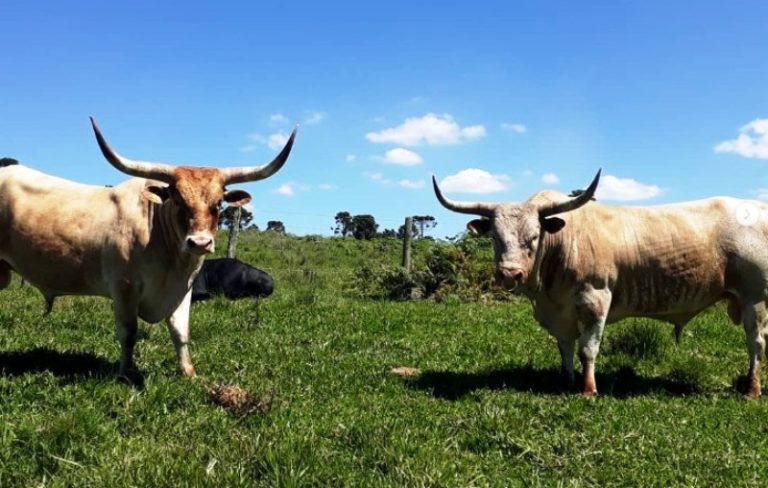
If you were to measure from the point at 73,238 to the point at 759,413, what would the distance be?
22.1ft

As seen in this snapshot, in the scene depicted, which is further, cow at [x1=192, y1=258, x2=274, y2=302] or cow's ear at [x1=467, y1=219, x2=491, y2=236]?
cow at [x1=192, y1=258, x2=274, y2=302]

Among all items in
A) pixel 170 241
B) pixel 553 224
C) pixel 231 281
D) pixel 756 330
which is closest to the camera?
pixel 170 241

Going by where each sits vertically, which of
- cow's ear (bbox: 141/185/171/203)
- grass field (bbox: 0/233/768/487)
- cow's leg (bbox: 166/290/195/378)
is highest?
cow's ear (bbox: 141/185/171/203)

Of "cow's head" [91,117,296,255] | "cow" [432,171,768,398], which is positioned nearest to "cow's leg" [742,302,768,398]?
"cow" [432,171,768,398]

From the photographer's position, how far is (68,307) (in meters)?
10.6

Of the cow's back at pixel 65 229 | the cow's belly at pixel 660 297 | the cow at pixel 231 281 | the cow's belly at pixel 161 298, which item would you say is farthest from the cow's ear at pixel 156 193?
the cow at pixel 231 281

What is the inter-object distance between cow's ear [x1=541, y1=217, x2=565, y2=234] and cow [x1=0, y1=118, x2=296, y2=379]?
2.67 meters

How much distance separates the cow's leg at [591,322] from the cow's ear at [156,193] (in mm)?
4239

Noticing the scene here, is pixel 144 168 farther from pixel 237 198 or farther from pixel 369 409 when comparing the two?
pixel 369 409

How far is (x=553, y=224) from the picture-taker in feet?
21.4

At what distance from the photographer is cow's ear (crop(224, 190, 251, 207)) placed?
624cm

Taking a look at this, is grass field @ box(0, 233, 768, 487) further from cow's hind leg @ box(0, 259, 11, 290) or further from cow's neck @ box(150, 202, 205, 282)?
cow's neck @ box(150, 202, 205, 282)

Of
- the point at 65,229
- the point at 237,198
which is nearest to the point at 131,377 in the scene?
the point at 65,229

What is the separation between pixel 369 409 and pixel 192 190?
2.47 m
